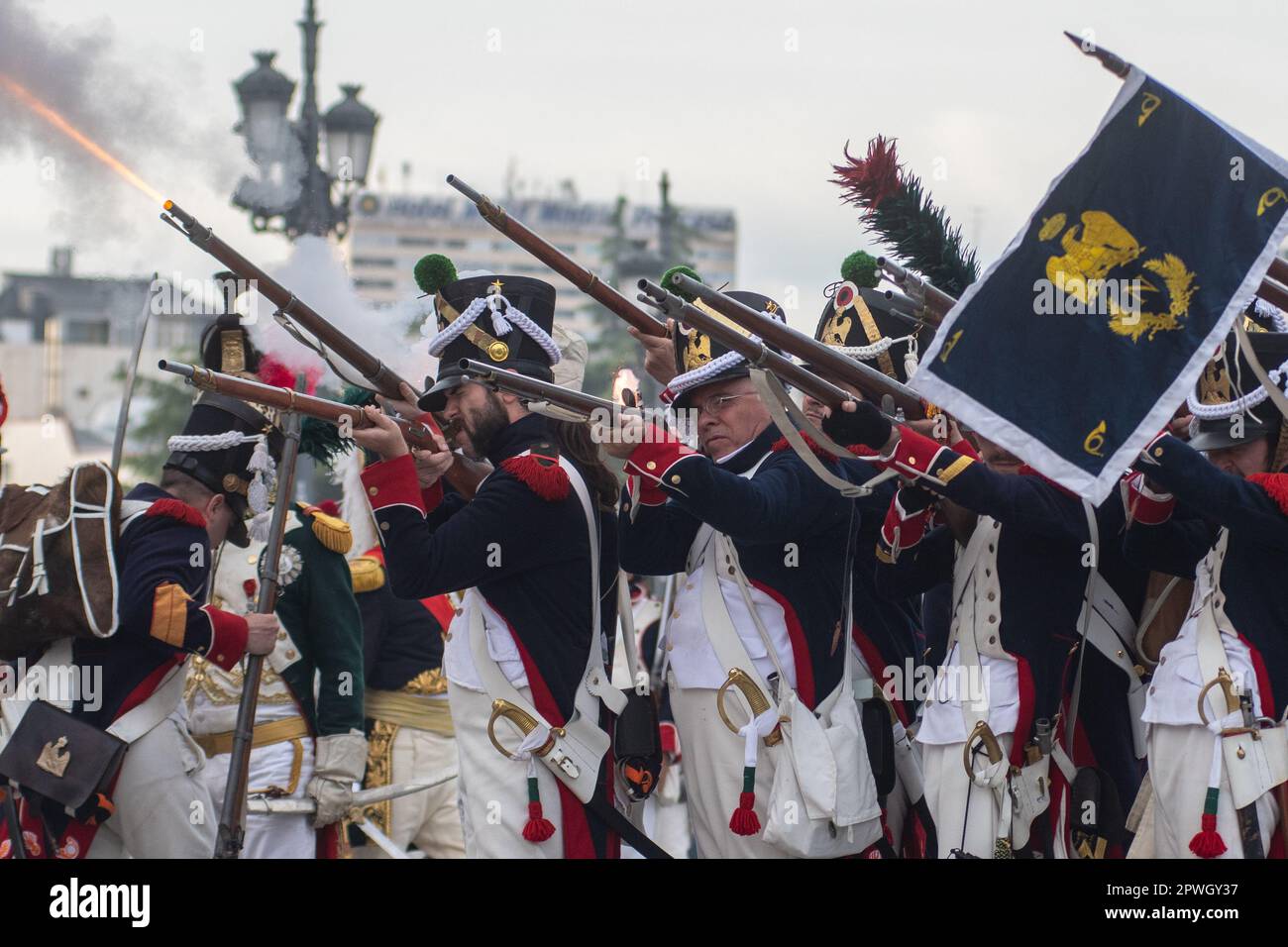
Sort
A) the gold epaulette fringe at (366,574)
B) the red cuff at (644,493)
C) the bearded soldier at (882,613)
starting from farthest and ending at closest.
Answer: the gold epaulette fringe at (366,574)
the bearded soldier at (882,613)
the red cuff at (644,493)

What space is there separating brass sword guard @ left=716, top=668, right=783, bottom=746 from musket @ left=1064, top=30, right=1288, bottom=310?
1894mm

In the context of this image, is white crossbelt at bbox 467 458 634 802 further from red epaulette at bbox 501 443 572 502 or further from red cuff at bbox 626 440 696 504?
red cuff at bbox 626 440 696 504

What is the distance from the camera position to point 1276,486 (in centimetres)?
481

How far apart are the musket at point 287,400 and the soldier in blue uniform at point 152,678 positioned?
23.6 inches

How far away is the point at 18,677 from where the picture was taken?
591 centimetres

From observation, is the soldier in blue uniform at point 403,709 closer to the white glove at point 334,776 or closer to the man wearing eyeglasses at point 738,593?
the white glove at point 334,776

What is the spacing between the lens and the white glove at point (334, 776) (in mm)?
7031

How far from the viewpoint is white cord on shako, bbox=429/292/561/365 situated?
18.8 feet

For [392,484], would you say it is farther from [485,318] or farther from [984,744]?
[984,744]

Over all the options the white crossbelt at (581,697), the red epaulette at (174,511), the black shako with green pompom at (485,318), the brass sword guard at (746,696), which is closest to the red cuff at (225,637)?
the red epaulette at (174,511)

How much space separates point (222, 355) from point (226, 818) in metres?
1.79

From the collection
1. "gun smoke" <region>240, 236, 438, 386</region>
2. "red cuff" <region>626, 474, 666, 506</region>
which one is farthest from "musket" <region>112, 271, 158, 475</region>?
"red cuff" <region>626, 474, 666, 506</region>
